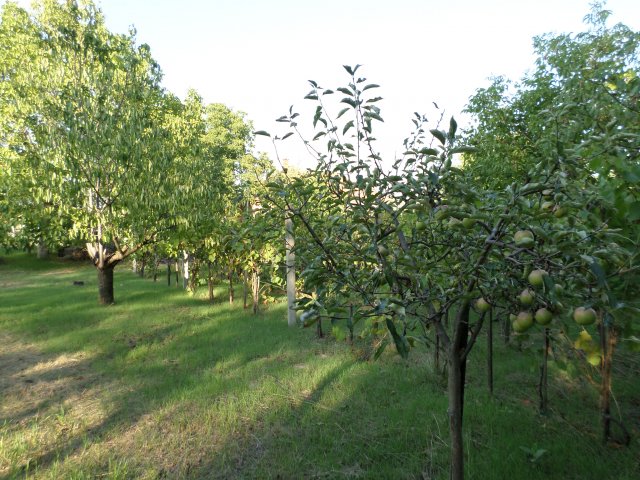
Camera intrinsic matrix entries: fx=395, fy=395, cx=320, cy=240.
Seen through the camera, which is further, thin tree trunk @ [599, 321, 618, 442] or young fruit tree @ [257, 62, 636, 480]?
thin tree trunk @ [599, 321, 618, 442]

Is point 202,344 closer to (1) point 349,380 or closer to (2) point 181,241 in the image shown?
(1) point 349,380

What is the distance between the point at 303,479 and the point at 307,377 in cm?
222

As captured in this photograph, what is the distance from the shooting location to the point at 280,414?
4.64 m

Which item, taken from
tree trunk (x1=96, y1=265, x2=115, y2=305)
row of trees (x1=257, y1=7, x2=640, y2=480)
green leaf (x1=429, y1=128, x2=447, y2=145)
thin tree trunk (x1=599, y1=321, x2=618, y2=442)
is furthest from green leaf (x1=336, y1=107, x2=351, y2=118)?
tree trunk (x1=96, y1=265, x2=115, y2=305)

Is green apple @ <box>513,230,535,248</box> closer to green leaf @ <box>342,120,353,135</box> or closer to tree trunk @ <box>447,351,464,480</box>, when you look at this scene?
tree trunk @ <box>447,351,464,480</box>

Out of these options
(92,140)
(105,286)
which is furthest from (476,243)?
(105,286)

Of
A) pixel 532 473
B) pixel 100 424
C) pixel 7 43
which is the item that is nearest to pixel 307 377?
pixel 100 424

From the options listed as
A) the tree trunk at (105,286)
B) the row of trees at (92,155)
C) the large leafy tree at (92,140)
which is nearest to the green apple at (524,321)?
the row of trees at (92,155)

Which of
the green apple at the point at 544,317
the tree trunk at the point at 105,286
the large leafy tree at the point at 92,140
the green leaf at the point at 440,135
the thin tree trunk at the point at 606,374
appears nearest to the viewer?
the green apple at the point at 544,317

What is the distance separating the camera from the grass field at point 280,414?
364 centimetres

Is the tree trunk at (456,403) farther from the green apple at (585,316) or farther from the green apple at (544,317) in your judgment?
the green apple at (585,316)

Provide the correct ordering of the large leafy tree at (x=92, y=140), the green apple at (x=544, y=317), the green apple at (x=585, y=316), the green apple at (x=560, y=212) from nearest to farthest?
the green apple at (x=585, y=316)
the green apple at (x=544, y=317)
the green apple at (x=560, y=212)
the large leafy tree at (x=92, y=140)

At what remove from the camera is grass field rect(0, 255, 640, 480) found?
143 inches

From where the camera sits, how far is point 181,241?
472 inches
